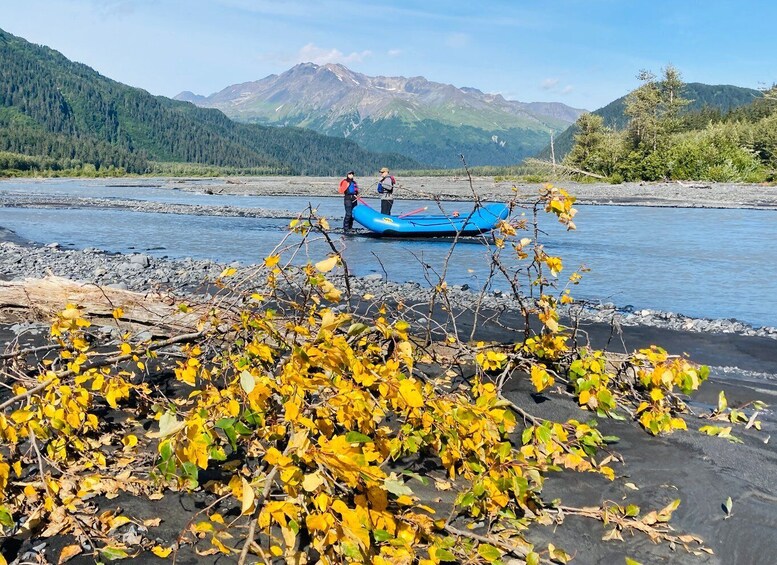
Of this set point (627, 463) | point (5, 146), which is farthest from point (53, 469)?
point (5, 146)

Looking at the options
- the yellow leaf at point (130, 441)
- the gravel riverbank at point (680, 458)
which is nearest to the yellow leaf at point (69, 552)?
the gravel riverbank at point (680, 458)

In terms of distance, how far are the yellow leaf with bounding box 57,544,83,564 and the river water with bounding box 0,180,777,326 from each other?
4028mm

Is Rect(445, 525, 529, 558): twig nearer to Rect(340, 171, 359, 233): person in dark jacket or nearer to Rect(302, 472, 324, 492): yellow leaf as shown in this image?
Rect(302, 472, 324, 492): yellow leaf

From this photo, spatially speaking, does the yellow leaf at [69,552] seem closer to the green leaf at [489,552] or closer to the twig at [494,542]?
the twig at [494,542]

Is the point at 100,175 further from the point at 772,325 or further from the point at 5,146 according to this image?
the point at 772,325

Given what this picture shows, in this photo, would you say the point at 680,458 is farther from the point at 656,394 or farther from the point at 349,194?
the point at 349,194

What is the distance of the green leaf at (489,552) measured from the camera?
3490 mm

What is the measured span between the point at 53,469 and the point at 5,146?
17110 centimetres

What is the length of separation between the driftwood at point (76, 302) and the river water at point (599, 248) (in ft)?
8.17

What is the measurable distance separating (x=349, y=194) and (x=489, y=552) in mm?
19367

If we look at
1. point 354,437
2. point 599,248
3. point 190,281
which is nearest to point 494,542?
point 354,437

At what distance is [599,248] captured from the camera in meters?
20.9

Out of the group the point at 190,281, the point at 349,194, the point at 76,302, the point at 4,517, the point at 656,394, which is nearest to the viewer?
the point at 4,517

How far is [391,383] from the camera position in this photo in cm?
393
